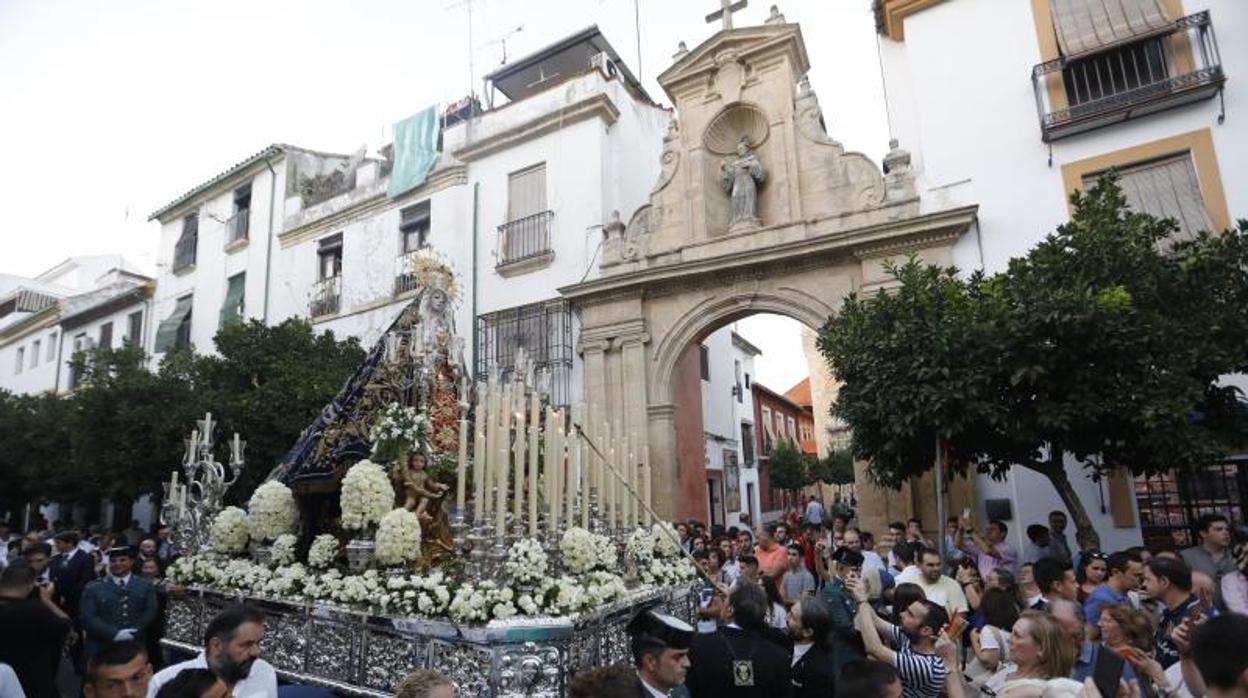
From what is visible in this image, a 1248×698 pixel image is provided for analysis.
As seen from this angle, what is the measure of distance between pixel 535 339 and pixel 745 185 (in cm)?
430

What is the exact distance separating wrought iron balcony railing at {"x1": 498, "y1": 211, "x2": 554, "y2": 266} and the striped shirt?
35.4 ft

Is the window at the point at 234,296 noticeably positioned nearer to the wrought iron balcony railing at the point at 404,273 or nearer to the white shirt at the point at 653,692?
the wrought iron balcony railing at the point at 404,273

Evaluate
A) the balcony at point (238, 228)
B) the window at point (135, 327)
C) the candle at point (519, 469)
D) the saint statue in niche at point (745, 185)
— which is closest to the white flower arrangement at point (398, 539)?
the candle at point (519, 469)

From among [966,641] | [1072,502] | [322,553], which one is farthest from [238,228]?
[966,641]

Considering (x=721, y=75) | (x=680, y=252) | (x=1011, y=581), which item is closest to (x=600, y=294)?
(x=680, y=252)

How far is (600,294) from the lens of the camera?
40.5 feet

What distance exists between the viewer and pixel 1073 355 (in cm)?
674

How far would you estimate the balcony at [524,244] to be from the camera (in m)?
13.4

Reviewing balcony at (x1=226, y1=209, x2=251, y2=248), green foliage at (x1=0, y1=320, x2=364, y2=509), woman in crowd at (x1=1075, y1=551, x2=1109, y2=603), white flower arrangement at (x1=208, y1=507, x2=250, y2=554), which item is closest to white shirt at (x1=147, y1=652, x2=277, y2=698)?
white flower arrangement at (x1=208, y1=507, x2=250, y2=554)

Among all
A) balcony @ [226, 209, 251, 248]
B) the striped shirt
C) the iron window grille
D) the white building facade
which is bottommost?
the striped shirt

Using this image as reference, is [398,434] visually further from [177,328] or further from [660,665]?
[177,328]

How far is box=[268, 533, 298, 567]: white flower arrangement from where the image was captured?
588 centimetres

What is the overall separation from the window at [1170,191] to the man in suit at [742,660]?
8252 mm

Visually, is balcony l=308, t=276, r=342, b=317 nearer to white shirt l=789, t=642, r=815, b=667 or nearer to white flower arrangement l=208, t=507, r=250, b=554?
white flower arrangement l=208, t=507, r=250, b=554
